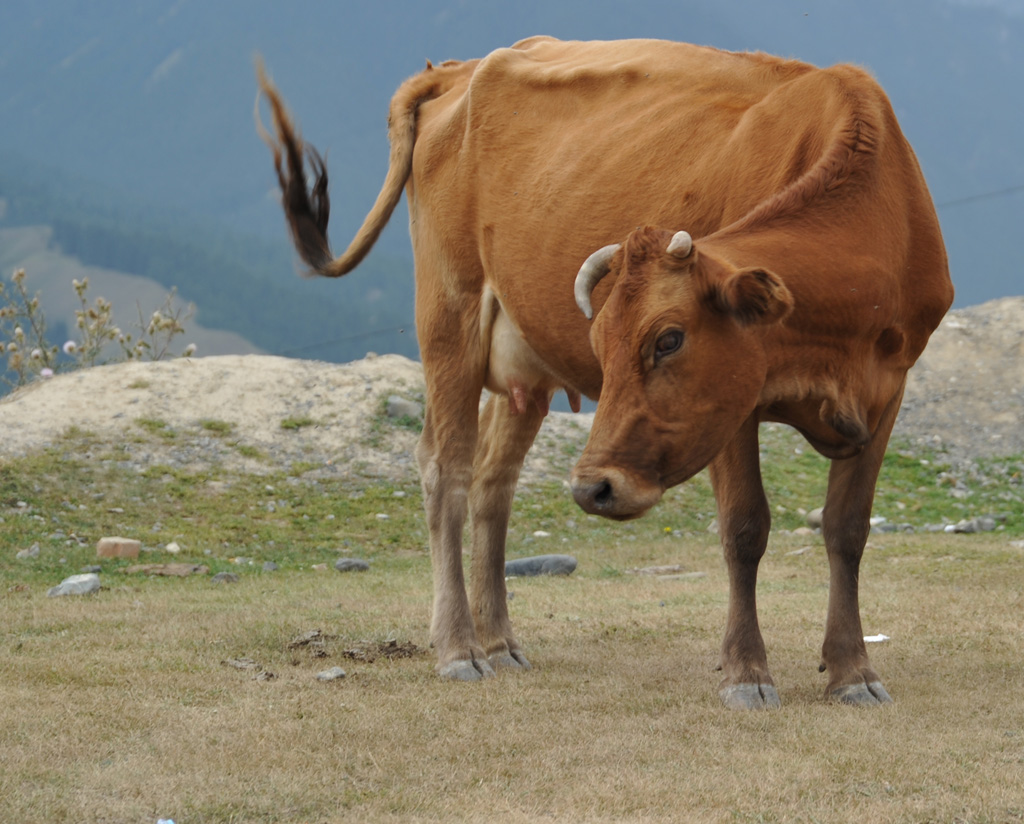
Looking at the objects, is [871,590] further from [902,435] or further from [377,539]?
[902,435]

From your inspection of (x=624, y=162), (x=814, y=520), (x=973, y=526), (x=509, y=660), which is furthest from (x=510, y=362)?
(x=973, y=526)

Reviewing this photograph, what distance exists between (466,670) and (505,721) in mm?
1009

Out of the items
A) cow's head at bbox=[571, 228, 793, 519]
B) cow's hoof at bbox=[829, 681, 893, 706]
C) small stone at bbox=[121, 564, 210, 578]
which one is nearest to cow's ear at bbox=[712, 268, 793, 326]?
cow's head at bbox=[571, 228, 793, 519]

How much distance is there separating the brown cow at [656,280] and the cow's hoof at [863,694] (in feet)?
0.04

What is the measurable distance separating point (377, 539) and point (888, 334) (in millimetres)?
7146

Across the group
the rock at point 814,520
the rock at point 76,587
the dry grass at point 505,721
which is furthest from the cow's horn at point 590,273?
the rock at point 814,520

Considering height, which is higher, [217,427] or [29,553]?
[29,553]

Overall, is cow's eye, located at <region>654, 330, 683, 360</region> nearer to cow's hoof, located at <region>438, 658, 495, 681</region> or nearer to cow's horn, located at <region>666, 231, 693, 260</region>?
cow's horn, located at <region>666, 231, 693, 260</region>

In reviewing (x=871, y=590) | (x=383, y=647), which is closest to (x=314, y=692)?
(x=383, y=647)

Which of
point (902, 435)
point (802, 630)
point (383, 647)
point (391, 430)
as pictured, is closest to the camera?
point (383, 647)

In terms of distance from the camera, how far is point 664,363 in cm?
427

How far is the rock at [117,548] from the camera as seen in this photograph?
378 inches

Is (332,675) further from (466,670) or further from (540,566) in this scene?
(540,566)

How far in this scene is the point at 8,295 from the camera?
17.0 m
